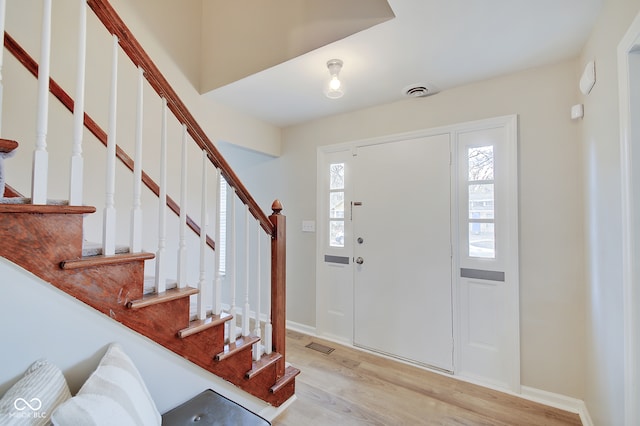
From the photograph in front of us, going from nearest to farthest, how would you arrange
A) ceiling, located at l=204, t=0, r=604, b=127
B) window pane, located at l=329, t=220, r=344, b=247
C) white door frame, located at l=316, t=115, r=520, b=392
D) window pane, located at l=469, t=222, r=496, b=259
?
ceiling, located at l=204, t=0, r=604, b=127 < white door frame, located at l=316, t=115, r=520, b=392 < window pane, located at l=469, t=222, r=496, b=259 < window pane, located at l=329, t=220, r=344, b=247

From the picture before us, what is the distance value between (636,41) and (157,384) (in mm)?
2451

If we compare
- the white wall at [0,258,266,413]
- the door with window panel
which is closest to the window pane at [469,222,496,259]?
the door with window panel

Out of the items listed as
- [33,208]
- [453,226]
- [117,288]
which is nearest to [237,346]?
[117,288]

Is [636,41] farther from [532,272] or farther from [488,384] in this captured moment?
[488,384]

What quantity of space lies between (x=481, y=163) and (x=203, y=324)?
225 cm

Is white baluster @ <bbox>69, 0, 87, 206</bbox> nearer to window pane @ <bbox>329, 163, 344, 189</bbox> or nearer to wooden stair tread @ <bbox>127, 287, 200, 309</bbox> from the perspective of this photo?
wooden stair tread @ <bbox>127, 287, 200, 309</bbox>

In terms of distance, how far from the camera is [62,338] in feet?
3.35

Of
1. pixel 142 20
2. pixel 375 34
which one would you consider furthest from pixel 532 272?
pixel 142 20

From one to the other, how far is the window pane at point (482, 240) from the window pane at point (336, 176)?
4.21 ft

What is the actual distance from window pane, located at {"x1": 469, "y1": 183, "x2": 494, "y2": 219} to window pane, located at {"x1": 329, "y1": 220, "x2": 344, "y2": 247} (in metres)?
1.21

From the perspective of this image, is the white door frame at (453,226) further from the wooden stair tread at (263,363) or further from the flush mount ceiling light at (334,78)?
the wooden stair tread at (263,363)

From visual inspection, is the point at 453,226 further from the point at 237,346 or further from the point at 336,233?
the point at 237,346

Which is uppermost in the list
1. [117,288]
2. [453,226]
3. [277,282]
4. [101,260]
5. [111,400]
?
[453,226]

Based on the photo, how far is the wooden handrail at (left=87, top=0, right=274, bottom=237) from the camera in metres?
1.12
